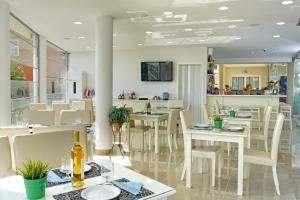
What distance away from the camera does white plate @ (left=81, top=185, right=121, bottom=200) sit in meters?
1.53

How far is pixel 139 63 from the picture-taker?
33.2 feet

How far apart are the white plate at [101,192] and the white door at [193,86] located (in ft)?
26.0

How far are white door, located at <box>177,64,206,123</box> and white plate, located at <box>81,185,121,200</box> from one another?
7.91 metres

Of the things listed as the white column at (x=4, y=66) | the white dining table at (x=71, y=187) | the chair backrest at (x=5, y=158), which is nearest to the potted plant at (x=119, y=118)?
the white column at (x=4, y=66)

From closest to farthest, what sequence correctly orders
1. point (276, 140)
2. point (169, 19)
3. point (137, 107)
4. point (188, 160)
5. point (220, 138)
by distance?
point (276, 140) → point (220, 138) → point (188, 160) → point (169, 19) → point (137, 107)

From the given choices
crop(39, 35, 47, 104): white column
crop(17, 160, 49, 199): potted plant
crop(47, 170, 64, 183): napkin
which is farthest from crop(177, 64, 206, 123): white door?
crop(17, 160, 49, 199): potted plant

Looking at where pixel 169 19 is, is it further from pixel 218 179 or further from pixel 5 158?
pixel 5 158

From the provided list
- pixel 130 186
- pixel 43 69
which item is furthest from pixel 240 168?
pixel 43 69

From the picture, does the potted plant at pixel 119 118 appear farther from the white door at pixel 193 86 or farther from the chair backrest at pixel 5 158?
the white door at pixel 193 86

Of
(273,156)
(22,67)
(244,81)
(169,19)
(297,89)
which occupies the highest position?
(169,19)

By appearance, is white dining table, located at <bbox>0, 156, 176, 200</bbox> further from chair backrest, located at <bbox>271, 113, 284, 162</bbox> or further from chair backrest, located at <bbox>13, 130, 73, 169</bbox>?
chair backrest, located at <bbox>271, 113, 284, 162</bbox>

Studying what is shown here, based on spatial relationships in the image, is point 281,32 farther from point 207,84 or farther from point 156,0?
point 156,0

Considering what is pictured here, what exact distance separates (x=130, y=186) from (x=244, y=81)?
17.8 metres

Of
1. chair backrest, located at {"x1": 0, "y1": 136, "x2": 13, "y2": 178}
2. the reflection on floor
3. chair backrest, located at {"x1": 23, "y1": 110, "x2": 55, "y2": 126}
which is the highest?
chair backrest, located at {"x1": 23, "y1": 110, "x2": 55, "y2": 126}
